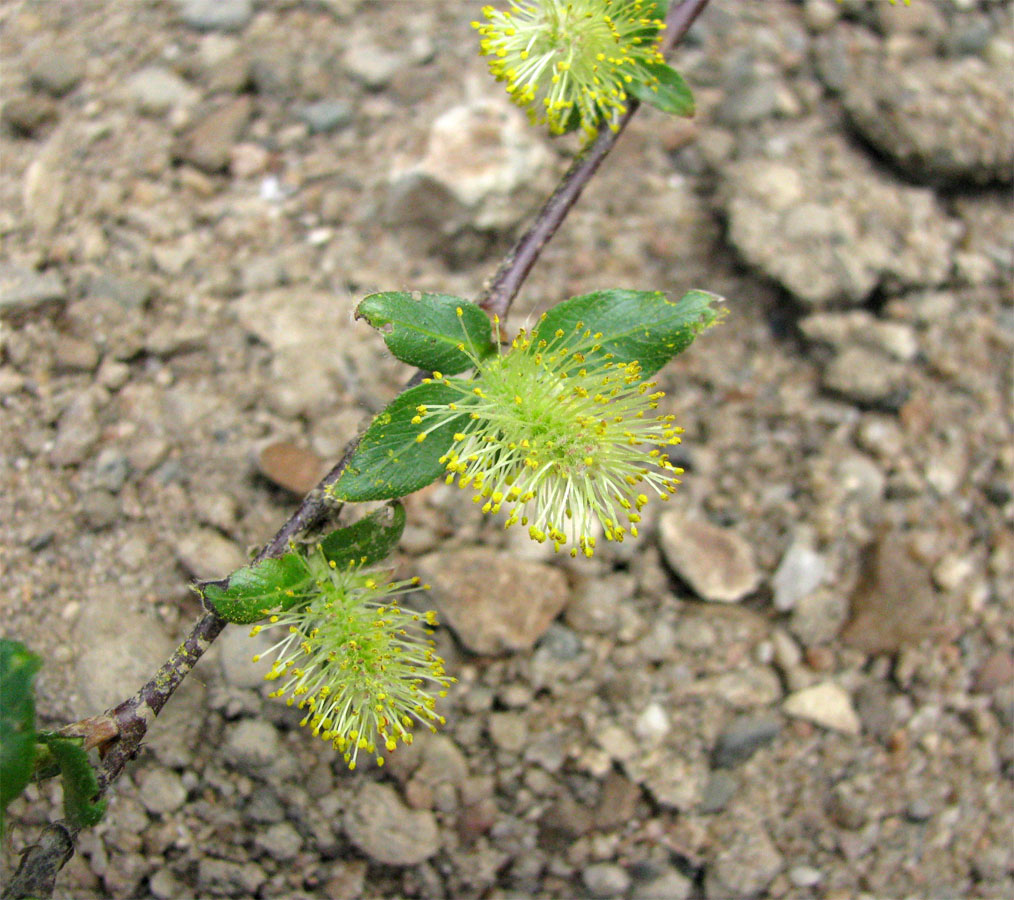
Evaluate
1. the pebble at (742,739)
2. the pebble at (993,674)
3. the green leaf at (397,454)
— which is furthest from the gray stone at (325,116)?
the pebble at (993,674)

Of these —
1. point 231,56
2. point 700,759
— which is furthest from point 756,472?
point 231,56

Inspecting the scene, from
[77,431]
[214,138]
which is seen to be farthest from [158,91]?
[77,431]

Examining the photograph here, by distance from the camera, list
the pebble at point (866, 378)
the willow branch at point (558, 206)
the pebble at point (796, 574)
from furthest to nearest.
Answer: the pebble at point (866, 378), the pebble at point (796, 574), the willow branch at point (558, 206)

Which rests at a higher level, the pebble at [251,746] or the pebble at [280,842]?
the pebble at [251,746]

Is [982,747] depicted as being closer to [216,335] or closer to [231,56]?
[216,335]

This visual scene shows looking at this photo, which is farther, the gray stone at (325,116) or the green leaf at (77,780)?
the gray stone at (325,116)

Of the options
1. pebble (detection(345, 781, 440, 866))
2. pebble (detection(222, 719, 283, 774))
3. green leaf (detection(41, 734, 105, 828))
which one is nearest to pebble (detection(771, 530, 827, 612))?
pebble (detection(345, 781, 440, 866))

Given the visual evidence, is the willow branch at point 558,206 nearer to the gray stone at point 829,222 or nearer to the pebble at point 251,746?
the gray stone at point 829,222
